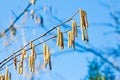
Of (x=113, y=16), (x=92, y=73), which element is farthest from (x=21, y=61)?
(x=92, y=73)

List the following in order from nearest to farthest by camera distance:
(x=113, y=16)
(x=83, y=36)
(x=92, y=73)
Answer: (x=83, y=36), (x=113, y=16), (x=92, y=73)

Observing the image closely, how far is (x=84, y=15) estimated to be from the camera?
284 cm

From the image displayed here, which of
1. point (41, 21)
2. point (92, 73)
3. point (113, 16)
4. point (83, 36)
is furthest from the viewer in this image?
point (92, 73)

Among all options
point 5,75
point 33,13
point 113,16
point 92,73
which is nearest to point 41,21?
point 33,13

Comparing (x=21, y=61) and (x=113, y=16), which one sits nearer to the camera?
(x=21, y=61)

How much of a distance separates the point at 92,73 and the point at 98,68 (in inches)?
27.3

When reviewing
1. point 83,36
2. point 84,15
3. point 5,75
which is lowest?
point 5,75

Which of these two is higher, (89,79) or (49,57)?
(89,79)

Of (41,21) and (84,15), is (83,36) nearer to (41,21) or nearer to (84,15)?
(84,15)

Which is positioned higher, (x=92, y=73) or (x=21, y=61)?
(x=92, y=73)

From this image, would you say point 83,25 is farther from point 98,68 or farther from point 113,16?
point 98,68

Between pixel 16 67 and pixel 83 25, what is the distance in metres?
0.63

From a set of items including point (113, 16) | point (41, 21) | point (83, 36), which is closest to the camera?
point (83, 36)

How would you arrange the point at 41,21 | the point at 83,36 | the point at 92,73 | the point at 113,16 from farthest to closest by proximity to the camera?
the point at 92,73, the point at 113,16, the point at 41,21, the point at 83,36
